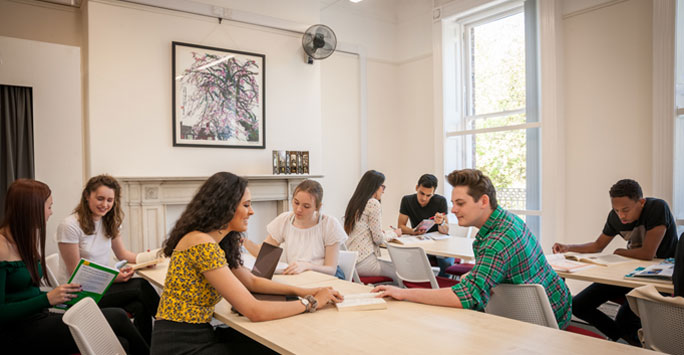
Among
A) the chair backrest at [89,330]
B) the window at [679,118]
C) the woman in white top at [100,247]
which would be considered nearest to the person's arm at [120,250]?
the woman in white top at [100,247]

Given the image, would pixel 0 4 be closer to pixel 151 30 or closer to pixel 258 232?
pixel 151 30

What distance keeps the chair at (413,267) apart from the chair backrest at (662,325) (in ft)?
4.25

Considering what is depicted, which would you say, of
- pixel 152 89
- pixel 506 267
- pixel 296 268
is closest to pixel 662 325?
pixel 506 267

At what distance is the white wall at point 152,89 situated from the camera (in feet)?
15.3

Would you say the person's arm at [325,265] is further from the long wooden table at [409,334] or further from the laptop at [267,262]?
the long wooden table at [409,334]

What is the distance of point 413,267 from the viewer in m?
3.18

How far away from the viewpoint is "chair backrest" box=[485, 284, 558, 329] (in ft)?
6.30

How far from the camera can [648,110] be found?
4367 mm

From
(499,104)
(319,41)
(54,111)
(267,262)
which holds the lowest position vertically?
(267,262)

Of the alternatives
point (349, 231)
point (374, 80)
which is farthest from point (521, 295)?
point (374, 80)

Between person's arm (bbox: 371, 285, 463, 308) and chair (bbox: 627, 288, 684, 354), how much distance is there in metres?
0.76

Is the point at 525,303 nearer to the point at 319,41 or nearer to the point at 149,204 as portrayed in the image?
the point at 149,204

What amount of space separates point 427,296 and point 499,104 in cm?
452

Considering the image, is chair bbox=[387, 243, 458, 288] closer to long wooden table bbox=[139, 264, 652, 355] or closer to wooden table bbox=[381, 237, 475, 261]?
wooden table bbox=[381, 237, 475, 261]
